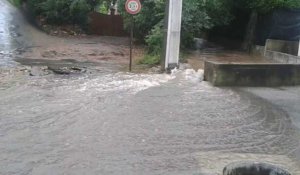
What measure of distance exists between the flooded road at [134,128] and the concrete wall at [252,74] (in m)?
0.61

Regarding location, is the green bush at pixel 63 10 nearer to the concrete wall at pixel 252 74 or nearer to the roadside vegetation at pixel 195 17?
the roadside vegetation at pixel 195 17

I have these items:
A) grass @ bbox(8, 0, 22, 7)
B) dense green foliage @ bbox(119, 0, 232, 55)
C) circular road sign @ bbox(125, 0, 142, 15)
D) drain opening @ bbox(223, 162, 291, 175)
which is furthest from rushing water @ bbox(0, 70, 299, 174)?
grass @ bbox(8, 0, 22, 7)

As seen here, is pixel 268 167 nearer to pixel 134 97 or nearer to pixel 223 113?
pixel 223 113

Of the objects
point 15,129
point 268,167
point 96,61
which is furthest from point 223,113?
point 96,61

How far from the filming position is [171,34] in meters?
15.3

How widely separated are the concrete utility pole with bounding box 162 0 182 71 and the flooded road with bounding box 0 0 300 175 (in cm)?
271

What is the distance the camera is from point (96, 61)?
61.2ft

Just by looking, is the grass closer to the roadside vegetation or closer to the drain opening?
the roadside vegetation

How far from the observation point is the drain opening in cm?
583

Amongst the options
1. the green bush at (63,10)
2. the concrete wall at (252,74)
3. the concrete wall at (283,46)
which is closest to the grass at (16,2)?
the green bush at (63,10)

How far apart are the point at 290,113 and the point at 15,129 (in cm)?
583

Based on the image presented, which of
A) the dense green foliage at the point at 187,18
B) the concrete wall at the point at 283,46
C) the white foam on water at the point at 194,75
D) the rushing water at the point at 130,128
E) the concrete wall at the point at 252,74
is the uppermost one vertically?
the dense green foliage at the point at 187,18

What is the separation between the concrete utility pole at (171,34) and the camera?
49.3 ft

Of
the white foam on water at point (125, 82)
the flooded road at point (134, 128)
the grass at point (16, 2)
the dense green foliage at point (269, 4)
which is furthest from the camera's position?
the grass at point (16, 2)
